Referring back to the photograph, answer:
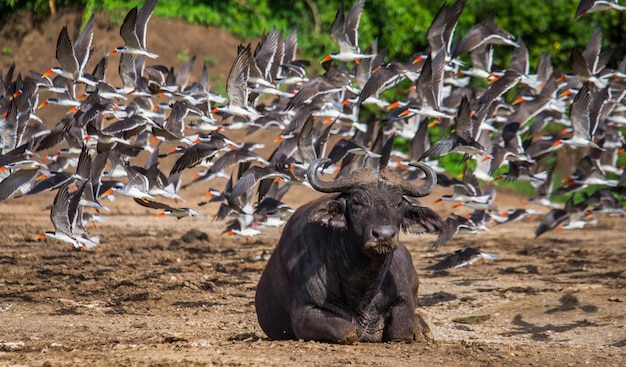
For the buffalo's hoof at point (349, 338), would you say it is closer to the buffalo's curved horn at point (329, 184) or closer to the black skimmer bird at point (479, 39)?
Answer: the buffalo's curved horn at point (329, 184)

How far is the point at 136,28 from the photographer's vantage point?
13883 millimetres

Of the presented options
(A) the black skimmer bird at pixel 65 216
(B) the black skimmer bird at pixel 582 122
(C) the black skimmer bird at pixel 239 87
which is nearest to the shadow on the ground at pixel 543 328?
(B) the black skimmer bird at pixel 582 122

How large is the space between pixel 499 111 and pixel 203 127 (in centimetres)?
510

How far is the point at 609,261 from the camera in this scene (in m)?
13.6

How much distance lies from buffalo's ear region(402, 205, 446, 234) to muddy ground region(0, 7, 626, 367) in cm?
93

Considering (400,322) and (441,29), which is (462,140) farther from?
(400,322)

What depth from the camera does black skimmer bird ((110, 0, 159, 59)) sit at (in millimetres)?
13539

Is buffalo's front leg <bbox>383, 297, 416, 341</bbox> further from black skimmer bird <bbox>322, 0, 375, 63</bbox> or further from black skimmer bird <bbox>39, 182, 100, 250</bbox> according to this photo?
black skimmer bird <bbox>322, 0, 375, 63</bbox>

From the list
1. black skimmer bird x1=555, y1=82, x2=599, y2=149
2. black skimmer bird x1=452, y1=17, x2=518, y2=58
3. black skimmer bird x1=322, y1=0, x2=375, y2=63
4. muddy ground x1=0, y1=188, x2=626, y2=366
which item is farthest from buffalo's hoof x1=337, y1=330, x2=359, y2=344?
black skimmer bird x1=452, y1=17, x2=518, y2=58

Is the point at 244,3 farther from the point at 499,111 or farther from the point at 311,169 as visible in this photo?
the point at 311,169

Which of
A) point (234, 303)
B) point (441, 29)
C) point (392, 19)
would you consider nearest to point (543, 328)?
point (234, 303)

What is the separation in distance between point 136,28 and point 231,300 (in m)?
5.01

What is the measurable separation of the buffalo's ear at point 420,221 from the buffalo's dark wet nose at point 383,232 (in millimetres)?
737

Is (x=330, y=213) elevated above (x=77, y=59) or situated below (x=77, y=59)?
below
